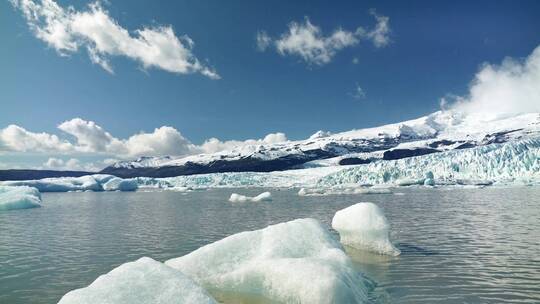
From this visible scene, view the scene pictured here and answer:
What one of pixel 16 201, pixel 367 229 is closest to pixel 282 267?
pixel 367 229

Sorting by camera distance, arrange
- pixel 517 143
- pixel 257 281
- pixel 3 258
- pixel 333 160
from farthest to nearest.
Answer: pixel 333 160 < pixel 517 143 < pixel 3 258 < pixel 257 281

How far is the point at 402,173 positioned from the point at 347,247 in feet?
212

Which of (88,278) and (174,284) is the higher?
(174,284)

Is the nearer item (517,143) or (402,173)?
(517,143)

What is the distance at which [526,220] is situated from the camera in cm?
2378

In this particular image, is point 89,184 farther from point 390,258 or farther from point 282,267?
point 282,267

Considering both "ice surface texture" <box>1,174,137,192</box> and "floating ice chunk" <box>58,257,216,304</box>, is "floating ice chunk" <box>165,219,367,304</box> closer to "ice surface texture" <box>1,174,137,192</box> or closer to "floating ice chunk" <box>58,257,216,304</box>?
"floating ice chunk" <box>58,257,216,304</box>

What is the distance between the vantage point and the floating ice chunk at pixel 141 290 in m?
6.91

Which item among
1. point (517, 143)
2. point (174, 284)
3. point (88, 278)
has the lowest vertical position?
point (88, 278)

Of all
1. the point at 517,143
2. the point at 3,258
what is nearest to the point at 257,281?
the point at 3,258

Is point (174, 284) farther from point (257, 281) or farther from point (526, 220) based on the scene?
point (526, 220)

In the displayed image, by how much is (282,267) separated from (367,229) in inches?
269

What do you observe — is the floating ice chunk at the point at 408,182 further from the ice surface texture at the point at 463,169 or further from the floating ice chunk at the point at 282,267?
the floating ice chunk at the point at 282,267

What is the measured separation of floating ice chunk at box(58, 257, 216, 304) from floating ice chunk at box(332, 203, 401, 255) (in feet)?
30.0
